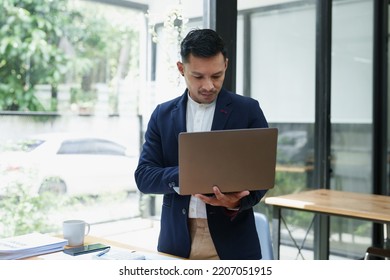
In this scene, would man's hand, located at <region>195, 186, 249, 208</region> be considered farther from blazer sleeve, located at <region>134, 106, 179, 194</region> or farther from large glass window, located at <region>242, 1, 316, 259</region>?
large glass window, located at <region>242, 1, 316, 259</region>

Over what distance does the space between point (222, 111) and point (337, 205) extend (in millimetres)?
1152

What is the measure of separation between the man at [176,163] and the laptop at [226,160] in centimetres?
6

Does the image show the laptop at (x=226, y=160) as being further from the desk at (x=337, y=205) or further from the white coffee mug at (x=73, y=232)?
the desk at (x=337, y=205)

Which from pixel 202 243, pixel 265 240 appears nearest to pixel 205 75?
pixel 202 243

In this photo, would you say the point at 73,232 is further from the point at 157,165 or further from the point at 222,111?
the point at 222,111

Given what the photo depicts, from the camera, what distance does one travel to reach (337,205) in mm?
2557

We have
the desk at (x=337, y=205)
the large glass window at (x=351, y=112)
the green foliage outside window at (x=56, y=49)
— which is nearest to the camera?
the desk at (x=337, y=205)

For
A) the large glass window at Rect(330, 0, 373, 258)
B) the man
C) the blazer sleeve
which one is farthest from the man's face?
the large glass window at Rect(330, 0, 373, 258)

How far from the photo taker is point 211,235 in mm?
1668

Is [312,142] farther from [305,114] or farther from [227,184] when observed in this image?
[227,184]

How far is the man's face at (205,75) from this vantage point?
1.64 meters

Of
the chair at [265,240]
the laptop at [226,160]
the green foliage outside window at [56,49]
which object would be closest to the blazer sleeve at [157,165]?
the laptop at [226,160]

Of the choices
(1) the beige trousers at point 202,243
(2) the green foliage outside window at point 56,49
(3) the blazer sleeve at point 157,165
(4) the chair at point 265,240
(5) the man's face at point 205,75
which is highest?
(2) the green foliage outside window at point 56,49

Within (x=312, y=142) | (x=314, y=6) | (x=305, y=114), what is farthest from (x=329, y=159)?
(x=314, y=6)
